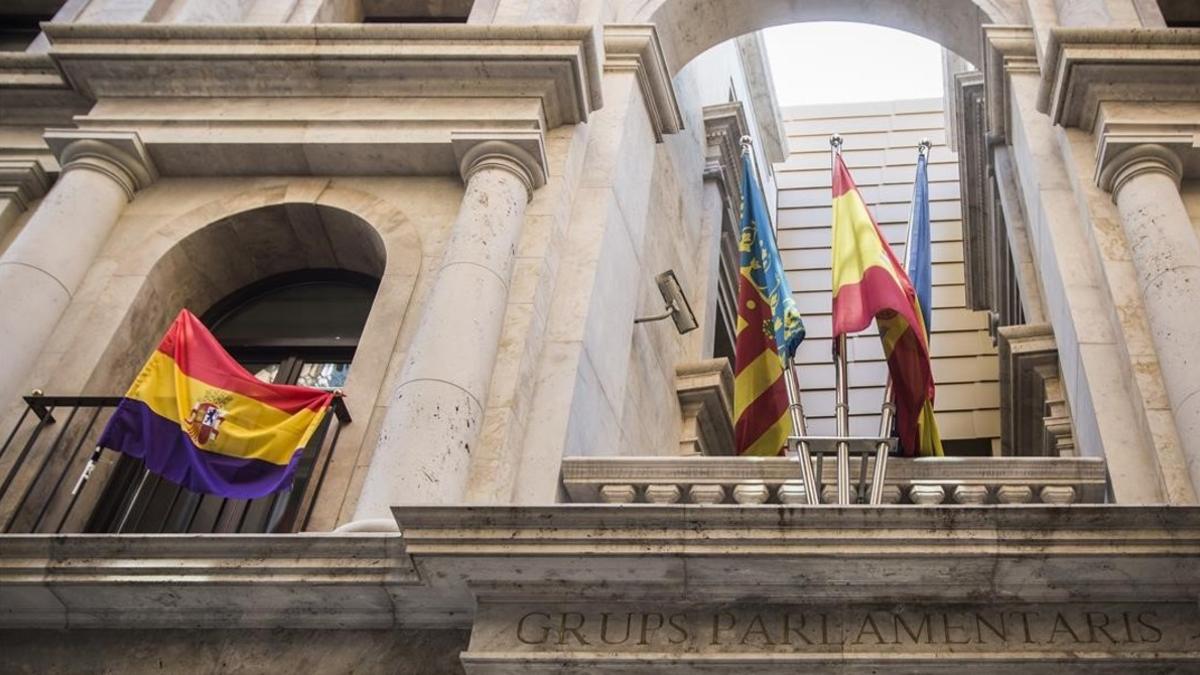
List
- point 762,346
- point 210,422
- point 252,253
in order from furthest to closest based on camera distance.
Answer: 1. point 252,253
2. point 762,346
3. point 210,422

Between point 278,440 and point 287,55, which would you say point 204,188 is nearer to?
point 287,55

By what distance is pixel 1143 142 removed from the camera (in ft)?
35.6

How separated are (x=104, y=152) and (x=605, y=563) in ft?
23.1

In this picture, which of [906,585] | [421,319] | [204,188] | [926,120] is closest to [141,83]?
[204,188]

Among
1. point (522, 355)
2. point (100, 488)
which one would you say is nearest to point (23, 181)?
point (100, 488)

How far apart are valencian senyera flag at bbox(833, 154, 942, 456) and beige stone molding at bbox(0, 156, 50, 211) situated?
7.72m

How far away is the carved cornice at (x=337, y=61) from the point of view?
39.9 ft

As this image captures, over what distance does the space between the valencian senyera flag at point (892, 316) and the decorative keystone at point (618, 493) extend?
2.00 m

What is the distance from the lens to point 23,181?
12.5 meters

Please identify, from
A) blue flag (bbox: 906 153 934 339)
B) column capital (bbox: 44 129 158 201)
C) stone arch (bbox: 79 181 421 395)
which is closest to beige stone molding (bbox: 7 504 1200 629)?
stone arch (bbox: 79 181 421 395)

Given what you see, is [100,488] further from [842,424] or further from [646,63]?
→ [646,63]

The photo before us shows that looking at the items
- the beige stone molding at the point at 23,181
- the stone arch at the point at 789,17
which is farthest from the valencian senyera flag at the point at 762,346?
the beige stone molding at the point at 23,181

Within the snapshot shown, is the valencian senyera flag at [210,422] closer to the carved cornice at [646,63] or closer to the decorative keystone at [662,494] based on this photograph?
the decorative keystone at [662,494]

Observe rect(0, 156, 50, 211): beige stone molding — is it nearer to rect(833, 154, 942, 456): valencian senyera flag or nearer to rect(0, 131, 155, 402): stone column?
rect(0, 131, 155, 402): stone column
